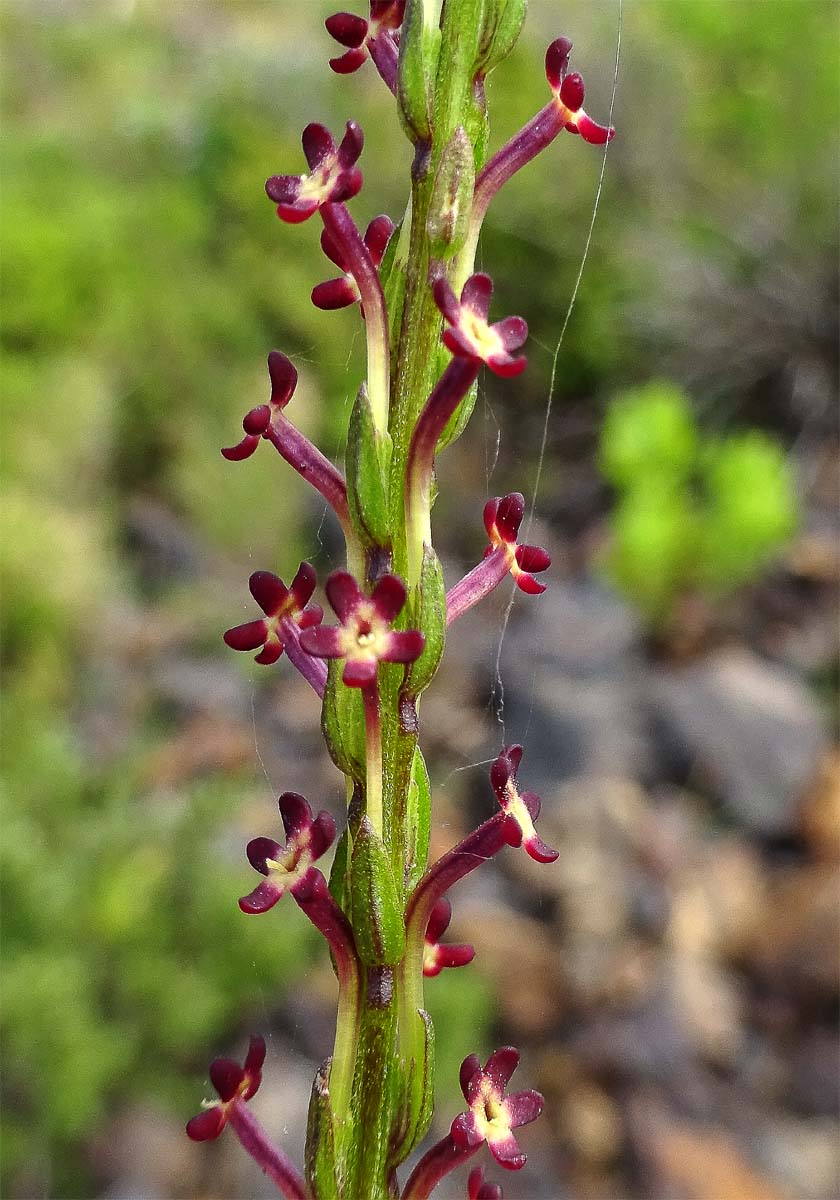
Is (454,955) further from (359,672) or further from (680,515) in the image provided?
(680,515)

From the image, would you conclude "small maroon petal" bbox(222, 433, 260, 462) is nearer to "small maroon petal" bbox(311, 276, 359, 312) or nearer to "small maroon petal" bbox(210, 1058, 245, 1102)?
"small maroon petal" bbox(311, 276, 359, 312)

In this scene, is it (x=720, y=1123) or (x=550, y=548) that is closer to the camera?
(x=720, y=1123)

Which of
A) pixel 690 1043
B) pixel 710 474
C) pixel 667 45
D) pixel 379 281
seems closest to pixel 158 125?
pixel 667 45

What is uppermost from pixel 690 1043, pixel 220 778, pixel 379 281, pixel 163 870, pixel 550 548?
pixel 379 281

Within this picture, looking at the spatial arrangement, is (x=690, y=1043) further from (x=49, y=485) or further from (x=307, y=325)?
(x=307, y=325)

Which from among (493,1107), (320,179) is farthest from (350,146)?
(493,1107)
